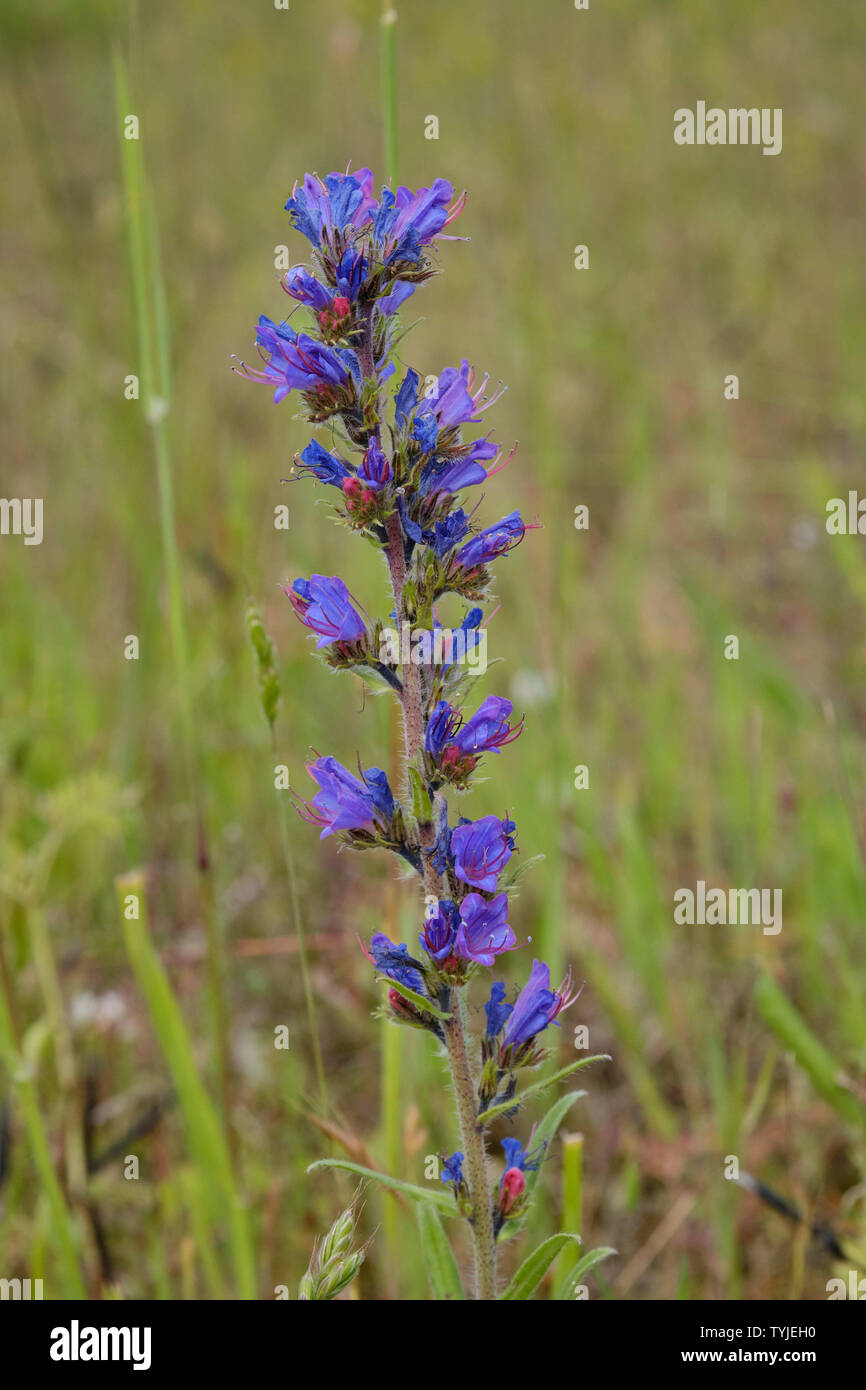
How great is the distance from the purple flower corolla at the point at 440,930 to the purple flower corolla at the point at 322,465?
74cm

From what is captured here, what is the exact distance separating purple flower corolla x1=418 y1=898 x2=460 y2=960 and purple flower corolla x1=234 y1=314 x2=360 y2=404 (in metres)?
0.87

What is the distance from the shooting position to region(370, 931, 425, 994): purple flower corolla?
1.93 metres

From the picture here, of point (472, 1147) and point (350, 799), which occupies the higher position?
point (350, 799)

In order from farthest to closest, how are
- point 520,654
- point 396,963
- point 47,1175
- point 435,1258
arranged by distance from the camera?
1. point 520,654
2. point 47,1175
3. point 435,1258
4. point 396,963

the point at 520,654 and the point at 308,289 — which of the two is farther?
the point at 520,654

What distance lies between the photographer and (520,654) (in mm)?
5250

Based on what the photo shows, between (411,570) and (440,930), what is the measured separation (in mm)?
612

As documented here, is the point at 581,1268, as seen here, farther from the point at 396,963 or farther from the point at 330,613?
the point at 330,613

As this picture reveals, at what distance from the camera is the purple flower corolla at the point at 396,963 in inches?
76.1

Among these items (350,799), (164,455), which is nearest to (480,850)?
(350,799)

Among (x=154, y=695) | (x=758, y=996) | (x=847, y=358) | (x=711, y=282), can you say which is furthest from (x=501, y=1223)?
(x=711, y=282)

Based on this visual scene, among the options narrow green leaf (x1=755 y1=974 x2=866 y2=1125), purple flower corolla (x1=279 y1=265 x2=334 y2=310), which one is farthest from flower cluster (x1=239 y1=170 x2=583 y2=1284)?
narrow green leaf (x1=755 y1=974 x2=866 y2=1125)

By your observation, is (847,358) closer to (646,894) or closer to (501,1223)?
(646,894)

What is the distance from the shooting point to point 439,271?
6.58ft
